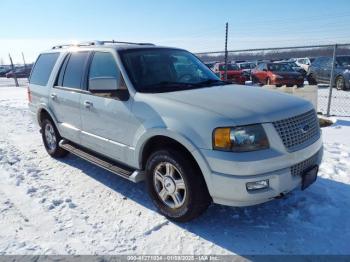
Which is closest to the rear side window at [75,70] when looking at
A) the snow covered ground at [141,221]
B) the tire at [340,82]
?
the snow covered ground at [141,221]

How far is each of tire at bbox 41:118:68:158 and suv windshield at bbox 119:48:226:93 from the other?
233 cm

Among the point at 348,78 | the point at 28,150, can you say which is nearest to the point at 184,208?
the point at 28,150

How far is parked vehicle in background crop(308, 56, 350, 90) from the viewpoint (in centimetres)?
1582

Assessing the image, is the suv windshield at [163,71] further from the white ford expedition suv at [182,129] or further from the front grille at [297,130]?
the front grille at [297,130]

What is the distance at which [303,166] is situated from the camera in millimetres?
3369

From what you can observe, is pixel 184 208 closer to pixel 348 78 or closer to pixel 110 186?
pixel 110 186

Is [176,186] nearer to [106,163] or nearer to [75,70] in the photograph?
[106,163]

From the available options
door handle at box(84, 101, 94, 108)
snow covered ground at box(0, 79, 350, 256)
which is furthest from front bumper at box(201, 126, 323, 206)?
door handle at box(84, 101, 94, 108)

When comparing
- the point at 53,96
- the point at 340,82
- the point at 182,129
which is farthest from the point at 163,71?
the point at 340,82

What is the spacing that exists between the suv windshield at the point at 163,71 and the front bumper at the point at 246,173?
4.19ft

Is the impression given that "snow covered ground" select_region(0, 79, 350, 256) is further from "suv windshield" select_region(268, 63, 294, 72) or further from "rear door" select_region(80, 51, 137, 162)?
"suv windshield" select_region(268, 63, 294, 72)

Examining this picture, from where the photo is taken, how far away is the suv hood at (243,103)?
3.10m

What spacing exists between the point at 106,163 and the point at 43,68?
2753 mm

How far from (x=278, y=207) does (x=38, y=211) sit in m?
2.88
